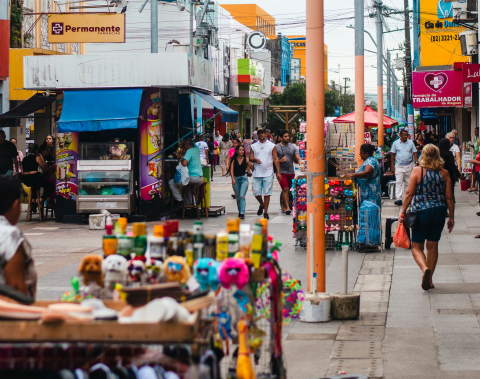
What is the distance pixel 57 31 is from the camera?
789 inches

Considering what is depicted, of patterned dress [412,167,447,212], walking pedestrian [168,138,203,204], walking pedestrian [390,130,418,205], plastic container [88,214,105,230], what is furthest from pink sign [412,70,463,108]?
patterned dress [412,167,447,212]

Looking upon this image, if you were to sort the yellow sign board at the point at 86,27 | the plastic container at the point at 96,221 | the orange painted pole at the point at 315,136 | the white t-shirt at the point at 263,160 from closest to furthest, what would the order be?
the orange painted pole at the point at 315,136 < the plastic container at the point at 96,221 < the white t-shirt at the point at 263,160 < the yellow sign board at the point at 86,27

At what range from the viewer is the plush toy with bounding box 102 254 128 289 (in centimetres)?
382

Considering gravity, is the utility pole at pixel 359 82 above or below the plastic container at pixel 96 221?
above

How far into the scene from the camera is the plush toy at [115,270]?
3.82m

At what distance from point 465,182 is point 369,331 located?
Answer: 16.8 meters

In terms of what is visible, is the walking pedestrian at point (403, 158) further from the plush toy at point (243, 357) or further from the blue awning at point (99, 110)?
the plush toy at point (243, 357)

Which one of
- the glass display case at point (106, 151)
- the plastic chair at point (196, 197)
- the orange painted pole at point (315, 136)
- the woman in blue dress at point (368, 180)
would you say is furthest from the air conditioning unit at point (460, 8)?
the orange painted pole at point (315, 136)

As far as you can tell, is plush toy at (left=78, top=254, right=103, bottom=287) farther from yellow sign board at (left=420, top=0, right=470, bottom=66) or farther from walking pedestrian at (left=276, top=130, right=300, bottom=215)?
yellow sign board at (left=420, top=0, right=470, bottom=66)

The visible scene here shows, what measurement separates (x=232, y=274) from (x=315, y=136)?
3.94 m

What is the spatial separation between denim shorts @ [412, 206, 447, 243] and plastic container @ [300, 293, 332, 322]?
1.86 meters

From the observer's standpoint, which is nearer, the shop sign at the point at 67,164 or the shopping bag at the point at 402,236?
the shopping bag at the point at 402,236

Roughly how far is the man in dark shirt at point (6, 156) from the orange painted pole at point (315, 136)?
10657 millimetres

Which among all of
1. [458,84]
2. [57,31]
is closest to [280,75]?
[458,84]
